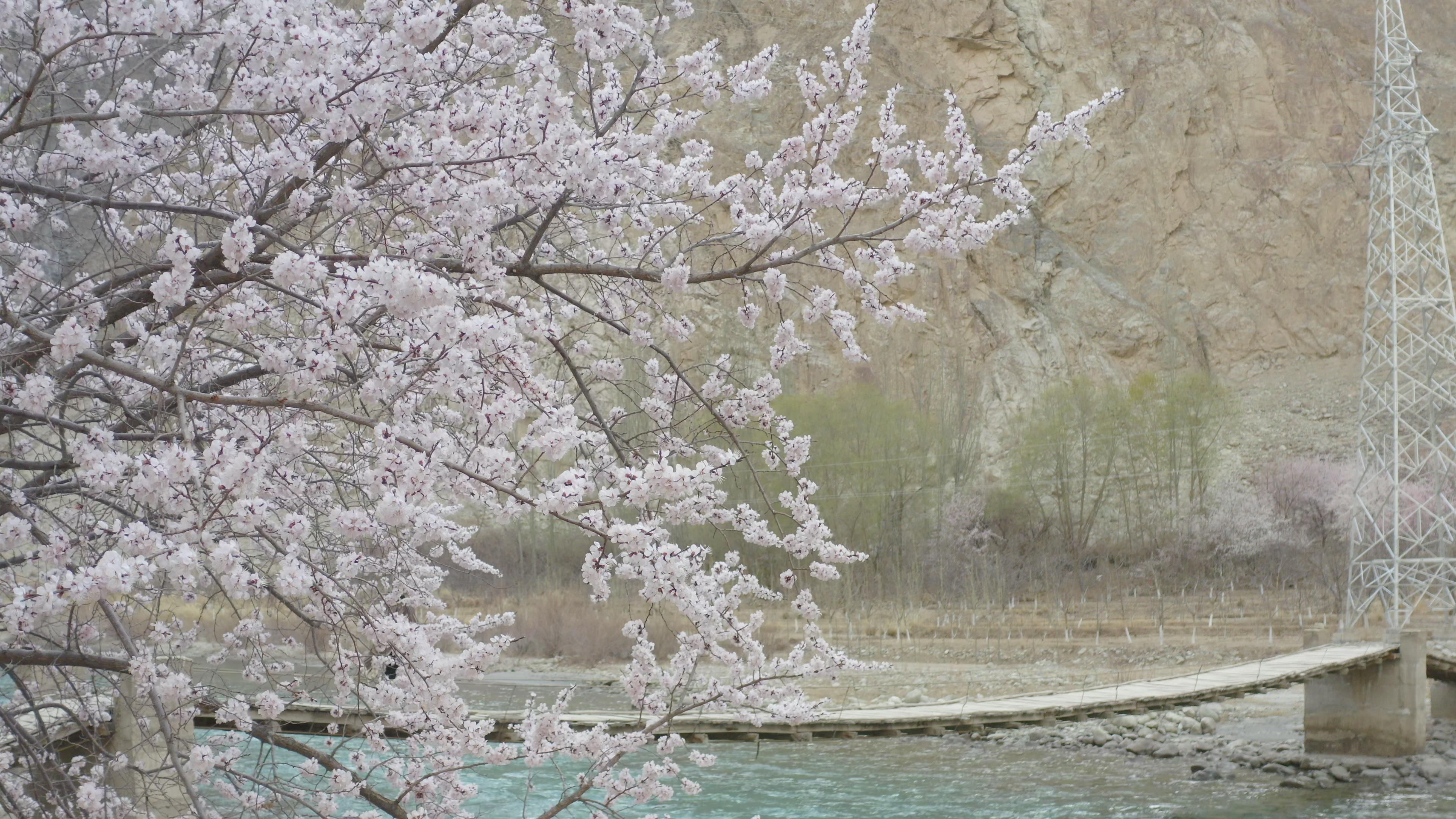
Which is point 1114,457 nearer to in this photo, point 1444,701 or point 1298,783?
point 1444,701

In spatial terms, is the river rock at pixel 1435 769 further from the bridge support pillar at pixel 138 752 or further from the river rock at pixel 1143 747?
the bridge support pillar at pixel 138 752

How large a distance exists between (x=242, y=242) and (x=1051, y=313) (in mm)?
31972

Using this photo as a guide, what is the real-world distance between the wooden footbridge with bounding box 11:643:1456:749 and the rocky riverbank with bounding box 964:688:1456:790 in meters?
0.84

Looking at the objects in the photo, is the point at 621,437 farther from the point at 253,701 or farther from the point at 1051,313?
the point at 1051,313

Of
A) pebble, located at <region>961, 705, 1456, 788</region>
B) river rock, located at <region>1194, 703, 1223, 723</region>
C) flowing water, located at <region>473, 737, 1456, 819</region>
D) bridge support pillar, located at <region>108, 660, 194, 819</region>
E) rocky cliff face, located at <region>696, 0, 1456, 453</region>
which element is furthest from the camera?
rocky cliff face, located at <region>696, 0, 1456, 453</region>

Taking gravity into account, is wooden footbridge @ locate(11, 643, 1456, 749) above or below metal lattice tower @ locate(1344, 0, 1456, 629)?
below

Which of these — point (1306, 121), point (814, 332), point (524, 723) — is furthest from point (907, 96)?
point (524, 723)

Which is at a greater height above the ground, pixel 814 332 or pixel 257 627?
pixel 814 332

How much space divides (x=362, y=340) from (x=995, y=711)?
7825 millimetres

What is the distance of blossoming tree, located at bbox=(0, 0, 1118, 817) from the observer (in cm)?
225

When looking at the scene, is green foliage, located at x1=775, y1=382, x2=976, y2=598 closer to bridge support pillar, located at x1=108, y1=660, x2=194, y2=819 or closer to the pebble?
the pebble

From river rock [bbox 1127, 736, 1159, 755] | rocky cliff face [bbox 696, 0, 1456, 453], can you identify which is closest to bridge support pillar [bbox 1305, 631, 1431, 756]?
river rock [bbox 1127, 736, 1159, 755]

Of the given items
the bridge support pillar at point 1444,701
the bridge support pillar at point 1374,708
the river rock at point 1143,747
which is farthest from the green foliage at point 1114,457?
the bridge support pillar at point 1374,708

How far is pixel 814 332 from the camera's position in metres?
32.8
